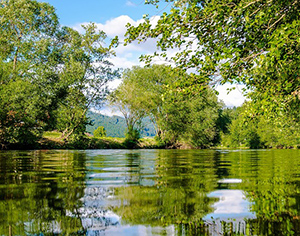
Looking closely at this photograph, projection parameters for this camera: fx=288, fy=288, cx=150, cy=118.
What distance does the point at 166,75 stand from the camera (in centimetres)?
Result: 4503

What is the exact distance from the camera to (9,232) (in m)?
1.93

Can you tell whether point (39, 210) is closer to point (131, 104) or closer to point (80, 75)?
point (80, 75)

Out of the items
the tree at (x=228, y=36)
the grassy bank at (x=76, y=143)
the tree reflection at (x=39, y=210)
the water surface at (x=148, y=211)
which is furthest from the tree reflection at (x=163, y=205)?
the grassy bank at (x=76, y=143)

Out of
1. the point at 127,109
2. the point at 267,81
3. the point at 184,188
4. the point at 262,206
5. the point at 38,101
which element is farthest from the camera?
the point at 127,109

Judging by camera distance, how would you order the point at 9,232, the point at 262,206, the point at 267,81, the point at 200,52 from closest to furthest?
the point at 9,232 < the point at 262,206 < the point at 200,52 < the point at 267,81

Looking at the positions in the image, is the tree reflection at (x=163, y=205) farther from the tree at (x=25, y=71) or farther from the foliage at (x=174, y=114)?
the foliage at (x=174, y=114)

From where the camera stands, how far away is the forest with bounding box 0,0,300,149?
342 inches

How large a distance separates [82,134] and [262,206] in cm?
3814

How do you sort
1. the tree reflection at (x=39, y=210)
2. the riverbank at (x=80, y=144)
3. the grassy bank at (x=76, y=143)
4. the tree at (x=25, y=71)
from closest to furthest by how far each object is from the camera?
the tree reflection at (x=39, y=210)
the tree at (x=25, y=71)
the riverbank at (x=80, y=144)
the grassy bank at (x=76, y=143)

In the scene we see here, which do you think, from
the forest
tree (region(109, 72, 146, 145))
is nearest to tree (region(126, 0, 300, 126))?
the forest

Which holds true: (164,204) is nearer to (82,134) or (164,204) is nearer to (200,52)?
(200,52)

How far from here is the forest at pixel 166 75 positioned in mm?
8688

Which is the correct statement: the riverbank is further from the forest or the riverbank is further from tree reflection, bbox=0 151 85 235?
tree reflection, bbox=0 151 85 235

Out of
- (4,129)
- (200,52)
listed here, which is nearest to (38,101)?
(4,129)
